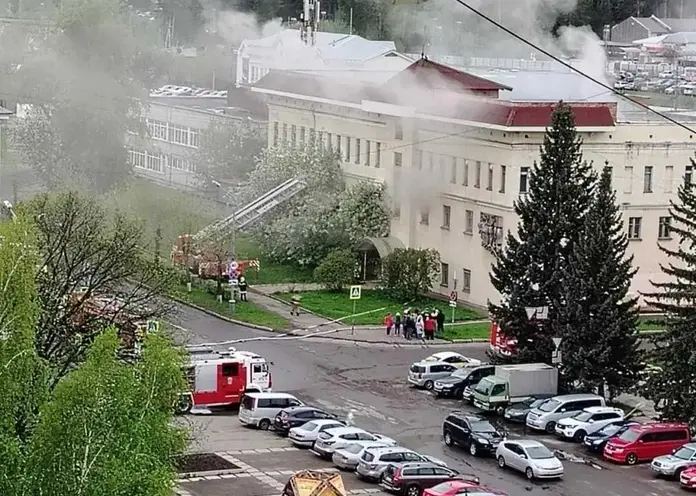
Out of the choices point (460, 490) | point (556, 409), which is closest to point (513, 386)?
point (556, 409)

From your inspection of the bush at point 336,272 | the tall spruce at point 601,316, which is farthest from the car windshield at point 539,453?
the bush at point 336,272

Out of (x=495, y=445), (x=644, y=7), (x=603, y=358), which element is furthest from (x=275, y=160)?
(x=644, y=7)

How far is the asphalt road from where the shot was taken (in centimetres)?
2625

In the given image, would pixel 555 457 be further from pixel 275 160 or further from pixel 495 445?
pixel 275 160

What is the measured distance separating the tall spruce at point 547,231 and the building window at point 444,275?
9537 millimetres

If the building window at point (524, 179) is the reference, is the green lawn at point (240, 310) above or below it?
below

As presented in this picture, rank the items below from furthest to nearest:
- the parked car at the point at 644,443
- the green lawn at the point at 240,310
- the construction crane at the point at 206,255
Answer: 1. the construction crane at the point at 206,255
2. the green lawn at the point at 240,310
3. the parked car at the point at 644,443

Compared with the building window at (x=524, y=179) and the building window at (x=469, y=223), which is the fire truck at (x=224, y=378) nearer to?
the building window at (x=524, y=179)

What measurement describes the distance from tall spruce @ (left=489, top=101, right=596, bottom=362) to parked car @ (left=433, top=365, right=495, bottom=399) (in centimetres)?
153

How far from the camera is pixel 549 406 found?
101 ft

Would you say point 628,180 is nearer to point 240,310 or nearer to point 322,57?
point 240,310

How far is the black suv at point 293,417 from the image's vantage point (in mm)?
28938

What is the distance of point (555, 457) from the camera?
2683 centimetres

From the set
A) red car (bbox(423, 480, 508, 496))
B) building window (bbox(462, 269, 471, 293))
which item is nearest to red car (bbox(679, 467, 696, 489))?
red car (bbox(423, 480, 508, 496))
